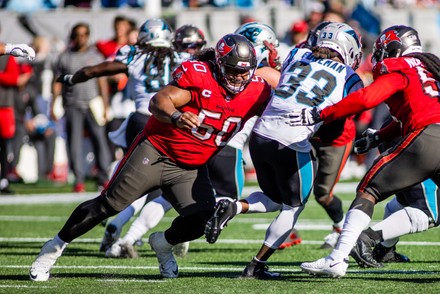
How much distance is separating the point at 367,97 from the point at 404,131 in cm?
47

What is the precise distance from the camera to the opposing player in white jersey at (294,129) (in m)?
6.55

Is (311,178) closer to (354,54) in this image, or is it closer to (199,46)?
(354,54)

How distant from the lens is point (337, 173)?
8.55m

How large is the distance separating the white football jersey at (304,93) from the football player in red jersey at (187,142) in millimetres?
125

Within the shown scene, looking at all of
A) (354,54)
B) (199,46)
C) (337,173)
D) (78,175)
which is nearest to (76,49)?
(78,175)

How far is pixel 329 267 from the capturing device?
20.2 ft

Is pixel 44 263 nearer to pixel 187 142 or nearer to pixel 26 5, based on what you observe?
pixel 187 142

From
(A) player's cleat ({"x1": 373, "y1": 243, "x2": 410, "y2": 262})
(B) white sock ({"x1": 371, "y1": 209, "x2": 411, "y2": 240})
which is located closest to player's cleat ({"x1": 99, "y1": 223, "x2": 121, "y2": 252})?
(A) player's cleat ({"x1": 373, "y1": 243, "x2": 410, "y2": 262})

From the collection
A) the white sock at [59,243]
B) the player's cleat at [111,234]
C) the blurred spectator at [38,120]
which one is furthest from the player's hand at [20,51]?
the blurred spectator at [38,120]

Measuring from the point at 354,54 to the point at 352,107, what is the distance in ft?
2.89

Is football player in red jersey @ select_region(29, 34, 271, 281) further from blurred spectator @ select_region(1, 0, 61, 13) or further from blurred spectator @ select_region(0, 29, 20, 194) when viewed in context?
blurred spectator @ select_region(1, 0, 61, 13)

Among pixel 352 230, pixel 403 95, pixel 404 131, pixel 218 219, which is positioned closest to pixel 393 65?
pixel 403 95

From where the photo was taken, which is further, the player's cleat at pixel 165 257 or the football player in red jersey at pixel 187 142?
the player's cleat at pixel 165 257

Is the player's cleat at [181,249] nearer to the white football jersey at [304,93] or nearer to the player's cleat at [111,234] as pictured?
the player's cleat at [111,234]
